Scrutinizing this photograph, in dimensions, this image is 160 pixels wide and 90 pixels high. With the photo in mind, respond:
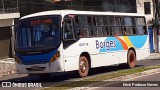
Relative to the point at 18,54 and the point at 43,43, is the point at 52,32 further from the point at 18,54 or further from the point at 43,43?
the point at 18,54

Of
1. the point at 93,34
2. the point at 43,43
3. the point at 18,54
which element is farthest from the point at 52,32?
the point at 93,34

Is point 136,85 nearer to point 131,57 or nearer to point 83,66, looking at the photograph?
point 83,66

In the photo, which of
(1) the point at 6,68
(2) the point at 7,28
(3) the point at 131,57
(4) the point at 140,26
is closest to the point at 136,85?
(3) the point at 131,57

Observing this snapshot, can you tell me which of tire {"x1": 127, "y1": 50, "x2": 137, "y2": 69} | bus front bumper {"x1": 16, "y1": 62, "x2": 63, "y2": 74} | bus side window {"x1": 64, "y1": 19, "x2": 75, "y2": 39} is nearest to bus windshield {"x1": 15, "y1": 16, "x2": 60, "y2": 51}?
bus side window {"x1": 64, "y1": 19, "x2": 75, "y2": 39}

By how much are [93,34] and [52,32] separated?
9.65 ft

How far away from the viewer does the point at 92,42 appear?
18.5 metres

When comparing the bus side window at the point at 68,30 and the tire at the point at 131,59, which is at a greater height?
the bus side window at the point at 68,30

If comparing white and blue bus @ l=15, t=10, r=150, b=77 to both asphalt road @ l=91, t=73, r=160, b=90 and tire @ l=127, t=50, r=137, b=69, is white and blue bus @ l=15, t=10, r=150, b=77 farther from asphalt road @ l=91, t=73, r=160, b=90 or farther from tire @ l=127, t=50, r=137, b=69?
asphalt road @ l=91, t=73, r=160, b=90

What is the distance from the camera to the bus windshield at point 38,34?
16.2 m

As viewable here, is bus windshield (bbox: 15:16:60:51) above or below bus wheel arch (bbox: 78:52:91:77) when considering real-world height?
above

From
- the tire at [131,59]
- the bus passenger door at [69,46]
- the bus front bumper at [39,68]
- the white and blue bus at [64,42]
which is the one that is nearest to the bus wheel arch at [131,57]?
the tire at [131,59]

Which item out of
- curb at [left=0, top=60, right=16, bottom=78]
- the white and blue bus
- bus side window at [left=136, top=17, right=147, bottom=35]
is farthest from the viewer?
curb at [left=0, top=60, right=16, bottom=78]

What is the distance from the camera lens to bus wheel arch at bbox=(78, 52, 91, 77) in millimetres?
17538

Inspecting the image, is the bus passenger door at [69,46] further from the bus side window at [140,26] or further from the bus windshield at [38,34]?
the bus side window at [140,26]
